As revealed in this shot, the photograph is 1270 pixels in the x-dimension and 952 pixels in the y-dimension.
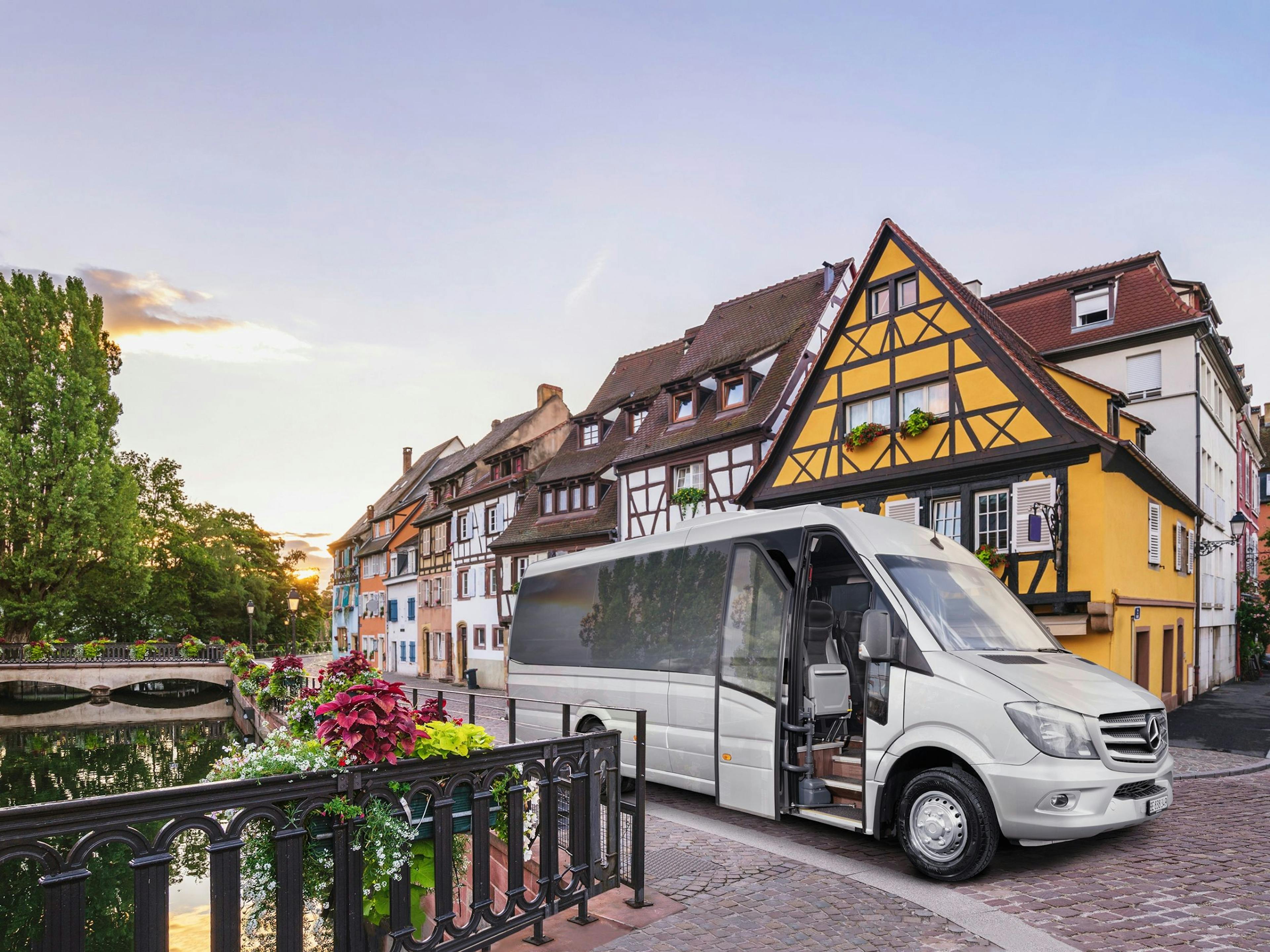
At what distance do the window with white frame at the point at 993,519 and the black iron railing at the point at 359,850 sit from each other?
13.6m

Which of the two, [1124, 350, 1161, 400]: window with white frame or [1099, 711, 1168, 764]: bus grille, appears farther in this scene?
[1124, 350, 1161, 400]: window with white frame

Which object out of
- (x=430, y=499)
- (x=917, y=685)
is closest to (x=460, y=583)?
(x=430, y=499)

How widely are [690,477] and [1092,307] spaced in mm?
11492

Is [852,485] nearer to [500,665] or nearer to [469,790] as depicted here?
[469,790]

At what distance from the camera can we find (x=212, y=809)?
358 centimetres

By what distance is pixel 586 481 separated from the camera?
32281 mm

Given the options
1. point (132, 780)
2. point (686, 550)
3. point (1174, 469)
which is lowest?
point (132, 780)

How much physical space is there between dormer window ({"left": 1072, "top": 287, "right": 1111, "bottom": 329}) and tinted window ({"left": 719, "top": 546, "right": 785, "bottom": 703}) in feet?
62.0

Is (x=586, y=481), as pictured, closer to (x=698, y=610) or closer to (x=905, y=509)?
(x=905, y=509)

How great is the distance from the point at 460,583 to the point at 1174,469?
29303 mm

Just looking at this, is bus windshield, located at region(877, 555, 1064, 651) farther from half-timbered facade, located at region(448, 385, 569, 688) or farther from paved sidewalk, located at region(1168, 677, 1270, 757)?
half-timbered facade, located at region(448, 385, 569, 688)

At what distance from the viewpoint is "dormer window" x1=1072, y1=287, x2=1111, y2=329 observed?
77.7ft

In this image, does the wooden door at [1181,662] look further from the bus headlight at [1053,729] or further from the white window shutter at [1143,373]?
the bus headlight at [1053,729]

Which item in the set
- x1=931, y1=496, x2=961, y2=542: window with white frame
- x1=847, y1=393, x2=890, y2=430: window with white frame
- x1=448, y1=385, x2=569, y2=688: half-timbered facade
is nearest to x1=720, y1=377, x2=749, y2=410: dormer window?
x1=847, y1=393, x2=890, y2=430: window with white frame
